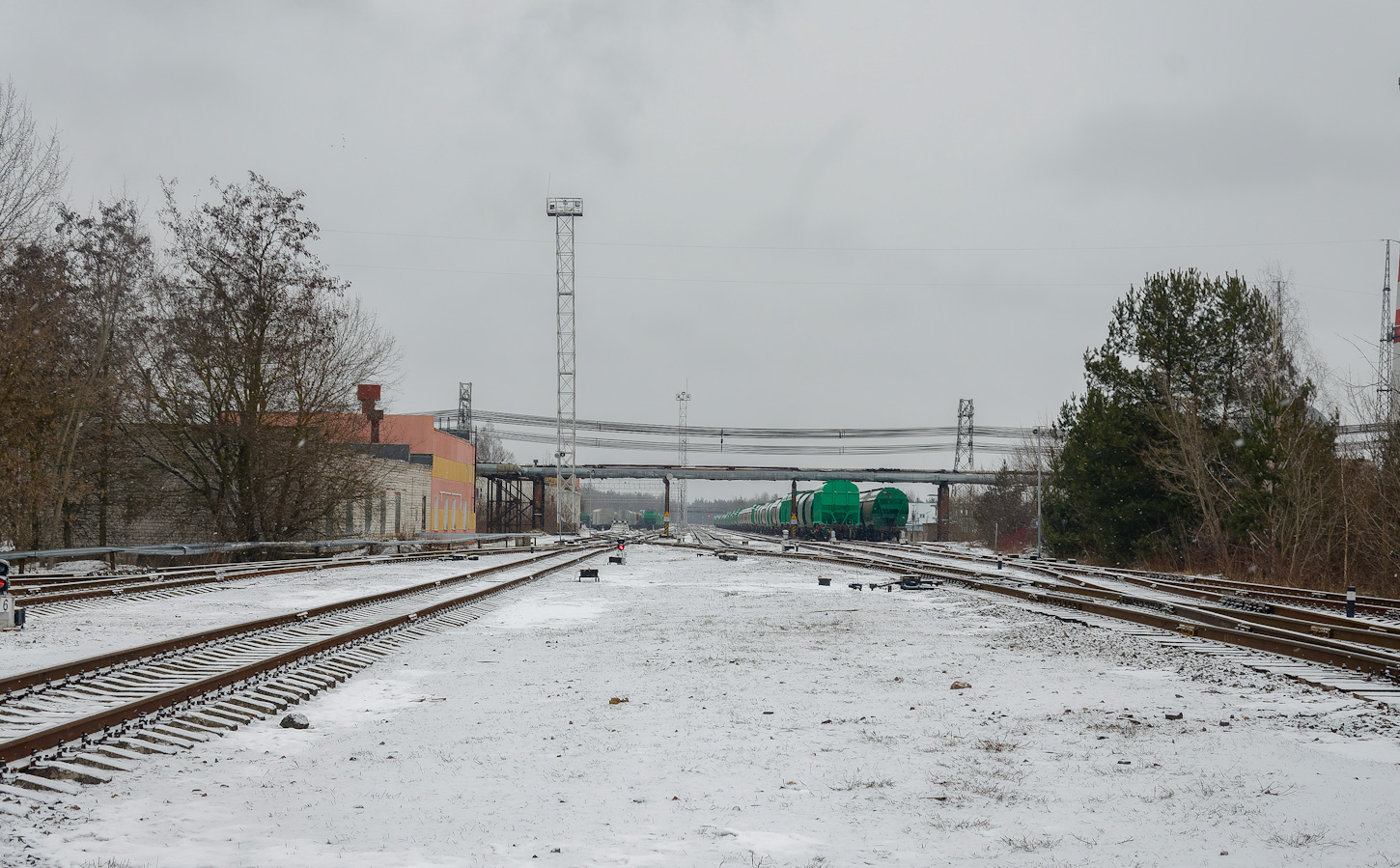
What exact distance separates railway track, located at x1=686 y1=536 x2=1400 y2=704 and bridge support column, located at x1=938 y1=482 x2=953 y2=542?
57944 millimetres

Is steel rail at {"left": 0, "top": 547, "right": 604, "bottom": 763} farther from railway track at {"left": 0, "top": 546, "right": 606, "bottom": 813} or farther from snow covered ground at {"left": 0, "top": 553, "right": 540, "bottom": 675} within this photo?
snow covered ground at {"left": 0, "top": 553, "right": 540, "bottom": 675}

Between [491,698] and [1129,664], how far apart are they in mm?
6803

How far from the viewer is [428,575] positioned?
25.1 m

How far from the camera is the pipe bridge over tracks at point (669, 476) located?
3312 inches

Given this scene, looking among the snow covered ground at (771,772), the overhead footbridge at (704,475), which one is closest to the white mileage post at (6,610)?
the snow covered ground at (771,772)

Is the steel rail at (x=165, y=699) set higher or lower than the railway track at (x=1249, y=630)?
higher

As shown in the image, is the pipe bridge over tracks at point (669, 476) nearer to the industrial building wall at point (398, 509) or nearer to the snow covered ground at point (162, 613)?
the industrial building wall at point (398, 509)

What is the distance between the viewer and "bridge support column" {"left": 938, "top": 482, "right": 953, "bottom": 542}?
82.2m

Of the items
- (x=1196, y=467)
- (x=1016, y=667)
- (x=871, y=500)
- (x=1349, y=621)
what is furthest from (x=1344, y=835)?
(x=871, y=500)

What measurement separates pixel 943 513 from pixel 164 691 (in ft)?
268

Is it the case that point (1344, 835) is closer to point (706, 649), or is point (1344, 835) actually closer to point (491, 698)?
point (491, 698)

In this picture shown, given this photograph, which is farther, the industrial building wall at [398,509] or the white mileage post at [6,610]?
the industrial building wall at [398,509]

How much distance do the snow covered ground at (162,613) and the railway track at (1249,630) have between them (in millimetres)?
11657

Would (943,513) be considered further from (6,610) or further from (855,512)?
(6,610)
